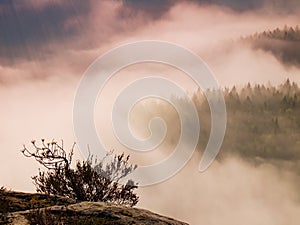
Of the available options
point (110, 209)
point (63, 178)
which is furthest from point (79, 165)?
point (110, 209)

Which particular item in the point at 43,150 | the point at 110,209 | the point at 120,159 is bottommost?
the point at 110,209

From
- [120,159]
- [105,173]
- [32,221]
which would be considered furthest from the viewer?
[120,159]

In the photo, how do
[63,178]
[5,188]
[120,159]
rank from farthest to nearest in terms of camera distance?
[120,159]
[63,178]
[5,188]

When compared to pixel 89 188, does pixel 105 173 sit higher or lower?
higher

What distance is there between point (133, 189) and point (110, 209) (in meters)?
7.01

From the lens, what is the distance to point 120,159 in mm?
19766

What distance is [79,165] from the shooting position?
16.2m

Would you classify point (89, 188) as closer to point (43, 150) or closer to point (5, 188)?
point (43, 150)

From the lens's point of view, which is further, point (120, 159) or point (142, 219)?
point (120, 159)

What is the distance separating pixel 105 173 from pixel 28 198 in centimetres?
467

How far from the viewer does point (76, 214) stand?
10766 millimetres

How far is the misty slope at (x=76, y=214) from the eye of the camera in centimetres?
1008

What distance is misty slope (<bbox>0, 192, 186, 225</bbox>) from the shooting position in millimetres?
10078

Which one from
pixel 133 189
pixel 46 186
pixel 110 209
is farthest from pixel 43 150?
pixel 110 209
